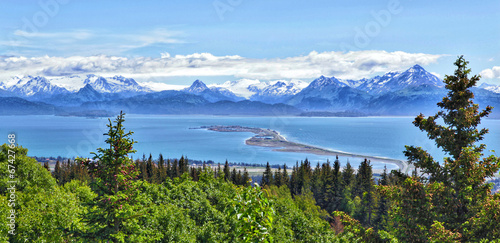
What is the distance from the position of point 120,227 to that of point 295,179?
95573 millimetres

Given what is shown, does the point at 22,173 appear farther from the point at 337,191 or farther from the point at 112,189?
the point at 337,191

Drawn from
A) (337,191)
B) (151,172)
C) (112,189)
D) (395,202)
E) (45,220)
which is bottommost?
(337,191)

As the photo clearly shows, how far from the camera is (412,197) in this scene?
17594mm

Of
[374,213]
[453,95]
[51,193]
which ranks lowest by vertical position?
[374,213]

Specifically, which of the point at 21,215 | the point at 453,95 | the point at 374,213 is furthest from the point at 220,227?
the point at 374,213

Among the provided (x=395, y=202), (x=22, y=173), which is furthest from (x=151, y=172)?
(x=395, y=202)

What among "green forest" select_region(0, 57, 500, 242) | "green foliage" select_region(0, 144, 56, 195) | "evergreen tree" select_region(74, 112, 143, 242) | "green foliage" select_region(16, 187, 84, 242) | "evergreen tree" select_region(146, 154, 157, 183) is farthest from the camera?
"evergreen tree" select_region(146, 154, 157, 183)

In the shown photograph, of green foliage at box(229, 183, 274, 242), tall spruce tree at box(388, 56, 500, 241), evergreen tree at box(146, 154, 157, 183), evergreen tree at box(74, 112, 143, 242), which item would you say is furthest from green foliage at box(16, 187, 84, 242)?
evergreen tree at box(146, 154, 157, 183)

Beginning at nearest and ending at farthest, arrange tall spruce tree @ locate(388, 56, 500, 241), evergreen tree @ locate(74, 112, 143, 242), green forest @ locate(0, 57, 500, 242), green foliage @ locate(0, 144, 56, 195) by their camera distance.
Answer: green forest @ locate(0, 57, 500, 242), tall spruce tree @ locate(388, 56, 500, 241), evergreen tree @ locate(74, 112, 143, 242), green foliage @ locate(0, 144, 56, 195)

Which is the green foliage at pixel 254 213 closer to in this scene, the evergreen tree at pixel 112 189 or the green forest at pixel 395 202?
the green forest at pixel 395 202

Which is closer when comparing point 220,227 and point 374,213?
point 220,227

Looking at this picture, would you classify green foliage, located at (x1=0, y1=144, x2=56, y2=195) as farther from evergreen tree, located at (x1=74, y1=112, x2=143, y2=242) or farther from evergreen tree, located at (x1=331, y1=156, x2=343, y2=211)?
evergreen tree, located at (x1=331, y1=156, x2=343, y2=211)

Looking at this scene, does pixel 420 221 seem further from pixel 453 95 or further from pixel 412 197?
pixel 453 95

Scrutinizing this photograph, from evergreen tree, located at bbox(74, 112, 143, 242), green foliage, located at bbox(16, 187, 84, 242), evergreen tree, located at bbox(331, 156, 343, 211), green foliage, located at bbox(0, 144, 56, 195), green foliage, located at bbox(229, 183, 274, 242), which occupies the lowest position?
evergreen tree, located at bbox(331, 156, 343, 211)
